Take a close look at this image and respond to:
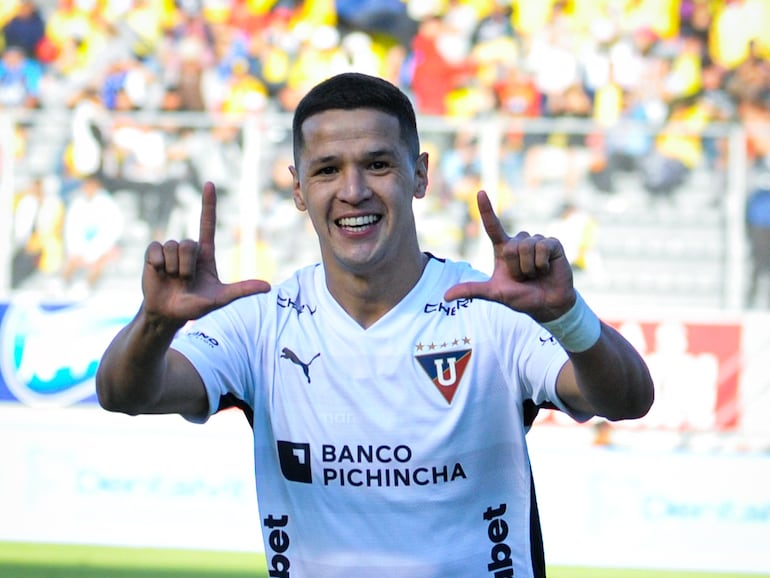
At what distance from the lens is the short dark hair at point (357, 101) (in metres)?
3.30

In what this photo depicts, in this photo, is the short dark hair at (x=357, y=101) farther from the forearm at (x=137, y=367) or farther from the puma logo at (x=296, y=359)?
the forearm at (x=137, y=367)

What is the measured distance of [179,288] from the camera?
2889mm

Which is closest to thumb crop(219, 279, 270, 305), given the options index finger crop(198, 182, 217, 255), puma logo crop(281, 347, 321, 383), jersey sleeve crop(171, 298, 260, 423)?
index finger crop(198, 182, 217, 255)

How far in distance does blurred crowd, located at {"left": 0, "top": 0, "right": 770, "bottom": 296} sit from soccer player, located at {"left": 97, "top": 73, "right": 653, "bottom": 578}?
23.5 feet

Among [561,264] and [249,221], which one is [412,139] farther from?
[249,221]

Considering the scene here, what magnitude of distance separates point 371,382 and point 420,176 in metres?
0.68

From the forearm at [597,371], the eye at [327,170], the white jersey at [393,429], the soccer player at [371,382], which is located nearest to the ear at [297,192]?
the soccer player at [371,382]

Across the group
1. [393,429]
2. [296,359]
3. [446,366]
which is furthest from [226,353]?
[446,366]

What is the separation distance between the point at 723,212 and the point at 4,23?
24.8ft

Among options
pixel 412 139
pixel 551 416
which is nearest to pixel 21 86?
pixel 551 416

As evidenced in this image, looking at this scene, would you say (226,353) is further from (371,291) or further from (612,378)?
(612,378)

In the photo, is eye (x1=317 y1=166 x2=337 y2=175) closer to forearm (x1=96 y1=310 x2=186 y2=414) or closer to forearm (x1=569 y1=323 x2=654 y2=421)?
forearm (x1=96 y1=310 x2=186 y2=414)

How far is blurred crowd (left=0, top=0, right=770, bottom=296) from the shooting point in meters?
11.1

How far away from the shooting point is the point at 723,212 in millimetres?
Answer: 8984
